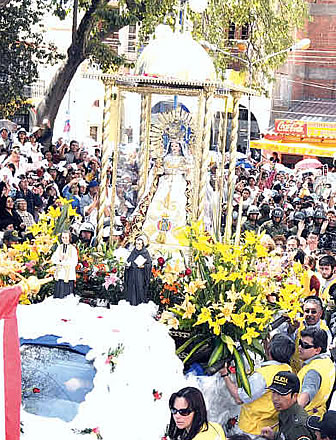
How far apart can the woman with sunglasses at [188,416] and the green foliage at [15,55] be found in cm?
1442

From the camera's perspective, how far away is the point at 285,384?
5.79 metres

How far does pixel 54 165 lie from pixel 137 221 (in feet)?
24.0

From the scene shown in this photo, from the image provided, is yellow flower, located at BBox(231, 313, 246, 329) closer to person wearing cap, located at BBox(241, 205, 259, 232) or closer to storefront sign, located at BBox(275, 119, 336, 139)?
person wearing cap, located at BBox(241, 205, 259, 232)

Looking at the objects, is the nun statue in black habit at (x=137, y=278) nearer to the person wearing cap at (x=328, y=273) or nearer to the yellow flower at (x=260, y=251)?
the yellow flower at (x=260, y=251)

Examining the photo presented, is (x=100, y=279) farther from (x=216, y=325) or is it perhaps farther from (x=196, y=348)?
(x=216, y=325)

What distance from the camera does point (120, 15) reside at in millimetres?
17094

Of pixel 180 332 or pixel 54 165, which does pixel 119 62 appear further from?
pixel 180 332

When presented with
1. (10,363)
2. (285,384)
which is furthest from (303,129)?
(10,363)

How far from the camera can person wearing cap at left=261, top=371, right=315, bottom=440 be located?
18.7 ft

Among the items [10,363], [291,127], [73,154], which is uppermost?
[10,363]

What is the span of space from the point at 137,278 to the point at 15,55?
13.2 metres

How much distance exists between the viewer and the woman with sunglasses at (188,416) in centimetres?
499

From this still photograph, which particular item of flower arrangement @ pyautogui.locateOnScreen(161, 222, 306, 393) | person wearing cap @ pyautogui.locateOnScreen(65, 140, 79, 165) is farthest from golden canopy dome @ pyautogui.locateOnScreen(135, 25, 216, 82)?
person wearing cap @ pyautogui.locateOnScreen(65, 140, 79, 165)

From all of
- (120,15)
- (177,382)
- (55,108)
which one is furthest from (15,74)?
(177,382)
